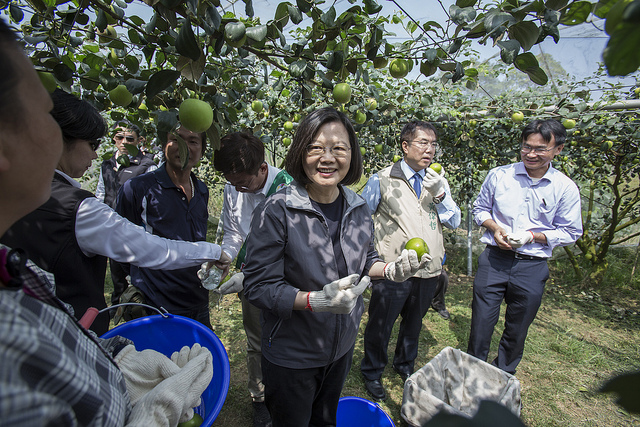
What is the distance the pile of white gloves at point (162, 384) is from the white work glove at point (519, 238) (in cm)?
210

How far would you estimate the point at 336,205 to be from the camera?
159 centimetres

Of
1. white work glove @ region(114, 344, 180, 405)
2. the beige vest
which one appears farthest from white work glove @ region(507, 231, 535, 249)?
white work glove @ region(114, 344, 180, 405)

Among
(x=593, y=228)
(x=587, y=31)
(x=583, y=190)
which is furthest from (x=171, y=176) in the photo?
(x=583, y=190)

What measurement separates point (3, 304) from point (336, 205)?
4.06 ft

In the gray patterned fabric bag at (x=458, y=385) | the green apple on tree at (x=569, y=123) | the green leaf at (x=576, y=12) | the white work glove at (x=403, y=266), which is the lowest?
the gray patterned fabric bag at (x=458, y=385)

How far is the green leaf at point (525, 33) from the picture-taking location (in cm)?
89

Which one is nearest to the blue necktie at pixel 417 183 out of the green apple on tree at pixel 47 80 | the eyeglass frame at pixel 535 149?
the eyeglass frame at pixel 535 149

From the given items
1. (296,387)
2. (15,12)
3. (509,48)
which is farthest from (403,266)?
(15,12)

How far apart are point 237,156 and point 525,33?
4.92ft

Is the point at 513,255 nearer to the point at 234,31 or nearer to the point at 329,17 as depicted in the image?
the point at 329,17

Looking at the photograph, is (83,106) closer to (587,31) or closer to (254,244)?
(254,244)

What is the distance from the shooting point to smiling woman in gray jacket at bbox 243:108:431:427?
52.0 inches

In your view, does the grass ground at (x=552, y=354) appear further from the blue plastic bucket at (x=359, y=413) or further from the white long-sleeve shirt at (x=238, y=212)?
the white long-sleeve shirt at (x=238, y=212)

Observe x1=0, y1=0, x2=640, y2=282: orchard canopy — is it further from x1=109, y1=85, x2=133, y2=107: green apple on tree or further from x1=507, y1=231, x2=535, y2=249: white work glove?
x1=507, y1=231, x2=535, y2=249: white work glove
